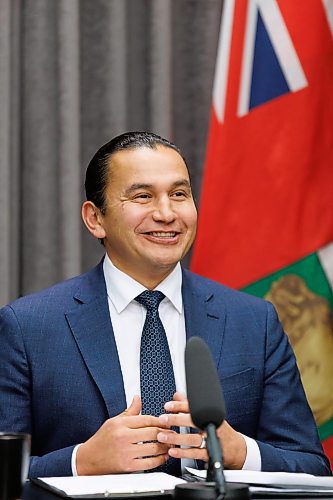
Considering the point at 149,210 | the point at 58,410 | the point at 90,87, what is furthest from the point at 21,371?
the point at 90,87

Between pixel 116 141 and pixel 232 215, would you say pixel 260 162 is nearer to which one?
pixel 232 215

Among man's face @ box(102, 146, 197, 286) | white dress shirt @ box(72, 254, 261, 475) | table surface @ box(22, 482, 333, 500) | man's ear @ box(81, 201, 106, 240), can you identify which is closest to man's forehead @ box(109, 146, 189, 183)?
man's face @ box(102, 146, 197, 286)

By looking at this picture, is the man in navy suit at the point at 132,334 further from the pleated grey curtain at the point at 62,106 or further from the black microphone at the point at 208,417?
the pleated grey curtain at the point at 62,106

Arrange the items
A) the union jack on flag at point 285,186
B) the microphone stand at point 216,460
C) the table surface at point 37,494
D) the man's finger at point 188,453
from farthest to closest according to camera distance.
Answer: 1. the union jack on flag at point 285,186
2. the man's finger at point 188,453
3. the table surface at point 37,494
4. the microphone stand at point 216,460

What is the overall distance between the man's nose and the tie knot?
168mm

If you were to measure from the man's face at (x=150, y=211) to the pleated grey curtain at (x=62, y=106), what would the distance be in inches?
33.8

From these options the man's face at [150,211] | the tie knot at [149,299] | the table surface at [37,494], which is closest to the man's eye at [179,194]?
the man's face at [150,211]

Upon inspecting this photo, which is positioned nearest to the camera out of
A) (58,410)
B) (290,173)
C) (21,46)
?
(58,410)

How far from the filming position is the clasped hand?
169cm

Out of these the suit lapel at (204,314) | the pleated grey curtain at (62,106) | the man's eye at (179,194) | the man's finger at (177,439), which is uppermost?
the pleated grey curtain at (62,106)

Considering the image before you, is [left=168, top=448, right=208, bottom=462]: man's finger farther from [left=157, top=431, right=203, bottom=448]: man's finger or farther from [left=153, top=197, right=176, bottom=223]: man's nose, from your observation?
[left=153, top=197, right=176, bottom=223]: man's nose

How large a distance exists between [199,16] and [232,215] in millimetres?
878

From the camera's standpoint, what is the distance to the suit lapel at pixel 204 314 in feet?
6.75

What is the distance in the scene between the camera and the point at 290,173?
101 inches
